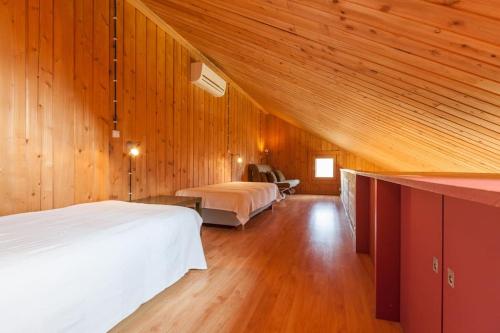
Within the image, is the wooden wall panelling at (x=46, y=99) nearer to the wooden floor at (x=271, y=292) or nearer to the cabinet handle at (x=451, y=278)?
the wooden floor at (x=271, y=292)

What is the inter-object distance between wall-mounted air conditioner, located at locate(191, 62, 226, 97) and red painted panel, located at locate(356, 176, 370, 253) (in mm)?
3184

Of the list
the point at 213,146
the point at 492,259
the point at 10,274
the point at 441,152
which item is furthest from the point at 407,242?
the point at 213,146

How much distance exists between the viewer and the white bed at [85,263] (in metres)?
1.07

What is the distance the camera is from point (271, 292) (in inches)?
81.2

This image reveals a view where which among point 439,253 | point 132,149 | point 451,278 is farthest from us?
point 132,149

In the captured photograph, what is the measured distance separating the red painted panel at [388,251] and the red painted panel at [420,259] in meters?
0.05

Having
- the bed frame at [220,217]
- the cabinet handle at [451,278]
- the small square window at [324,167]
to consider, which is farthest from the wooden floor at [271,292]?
the small square window at [324,167]

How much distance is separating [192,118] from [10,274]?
3.85 m

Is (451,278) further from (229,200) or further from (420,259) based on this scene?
(229,200)

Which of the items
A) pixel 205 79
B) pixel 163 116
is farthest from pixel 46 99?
pixel 205 79

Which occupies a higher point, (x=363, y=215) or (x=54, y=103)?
(x=54, y=103)

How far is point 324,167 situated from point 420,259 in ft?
26.6

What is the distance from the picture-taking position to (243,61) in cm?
364

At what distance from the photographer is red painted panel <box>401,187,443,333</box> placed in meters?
1.04
